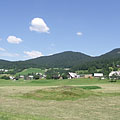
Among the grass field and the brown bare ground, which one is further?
the brown bare ground

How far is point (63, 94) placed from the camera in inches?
1508

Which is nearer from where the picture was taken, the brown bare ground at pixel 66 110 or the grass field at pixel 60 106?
the grass field at pixel 60 106

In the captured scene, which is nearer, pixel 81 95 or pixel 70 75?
pixel 81 95

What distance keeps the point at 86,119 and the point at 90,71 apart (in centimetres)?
17900

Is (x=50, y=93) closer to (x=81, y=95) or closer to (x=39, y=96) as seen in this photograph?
(x=39, y=96)

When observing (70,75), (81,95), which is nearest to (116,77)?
(70,75)

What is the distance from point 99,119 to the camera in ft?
60.1

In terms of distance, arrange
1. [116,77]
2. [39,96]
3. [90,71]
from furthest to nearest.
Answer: [90,71]
[116,77]
[39,96]

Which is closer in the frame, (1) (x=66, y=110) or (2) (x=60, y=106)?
(1) (x=66, y=110)

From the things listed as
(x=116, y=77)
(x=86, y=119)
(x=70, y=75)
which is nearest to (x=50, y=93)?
(x=86, y=119)

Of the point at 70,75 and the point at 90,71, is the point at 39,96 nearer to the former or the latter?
the point at 70,75

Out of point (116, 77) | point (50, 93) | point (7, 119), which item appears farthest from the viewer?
point (116, 77)

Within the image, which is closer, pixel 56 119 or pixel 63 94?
pixel 56 119

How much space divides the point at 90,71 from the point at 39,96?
161 m
